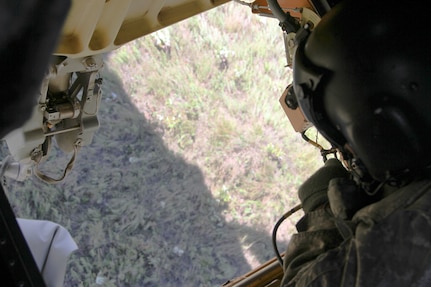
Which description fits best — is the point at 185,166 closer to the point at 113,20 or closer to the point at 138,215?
the point at 138,215

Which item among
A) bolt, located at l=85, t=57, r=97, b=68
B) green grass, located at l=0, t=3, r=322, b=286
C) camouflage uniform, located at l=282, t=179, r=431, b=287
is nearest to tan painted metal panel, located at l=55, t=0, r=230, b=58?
bolt, located at l=85, t=57, r=97, b=68

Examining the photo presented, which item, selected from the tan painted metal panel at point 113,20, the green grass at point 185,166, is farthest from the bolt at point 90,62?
the green grass at point 185,166

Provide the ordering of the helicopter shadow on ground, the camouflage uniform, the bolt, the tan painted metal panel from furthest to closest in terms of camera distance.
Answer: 1. the helicopter shadow on ground
2. the bolt
3. the tan painted metal panel
4. the camouflage uniform

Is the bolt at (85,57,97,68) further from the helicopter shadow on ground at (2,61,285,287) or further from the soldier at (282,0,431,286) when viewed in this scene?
the helicopter shadow on ground at (2,61,285,287)

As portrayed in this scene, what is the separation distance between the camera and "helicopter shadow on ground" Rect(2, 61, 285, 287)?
3.44m

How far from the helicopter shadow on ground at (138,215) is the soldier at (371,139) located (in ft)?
7.88

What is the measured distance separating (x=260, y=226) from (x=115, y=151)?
4.01 ft

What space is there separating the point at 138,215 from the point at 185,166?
596 millimetres

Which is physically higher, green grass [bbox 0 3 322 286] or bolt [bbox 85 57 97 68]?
bolt [bbox 85 57 97 68]

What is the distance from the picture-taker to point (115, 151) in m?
3.99

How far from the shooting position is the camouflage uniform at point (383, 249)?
0.98 m

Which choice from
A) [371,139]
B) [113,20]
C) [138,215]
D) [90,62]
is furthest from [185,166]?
[371,139]

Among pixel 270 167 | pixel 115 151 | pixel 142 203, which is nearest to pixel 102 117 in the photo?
pixel 115 151

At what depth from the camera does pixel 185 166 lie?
13.5ft
